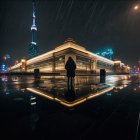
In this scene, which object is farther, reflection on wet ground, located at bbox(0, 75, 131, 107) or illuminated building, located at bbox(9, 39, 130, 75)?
illuminated building, located at bbox(9, 39, 130, 75)

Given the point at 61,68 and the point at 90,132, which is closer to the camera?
the point at 90,132

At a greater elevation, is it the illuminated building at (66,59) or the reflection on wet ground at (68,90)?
the illuminated building at (66,59)

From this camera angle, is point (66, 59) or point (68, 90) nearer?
point (68, 90)

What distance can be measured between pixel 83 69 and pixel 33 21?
154241 millimetres

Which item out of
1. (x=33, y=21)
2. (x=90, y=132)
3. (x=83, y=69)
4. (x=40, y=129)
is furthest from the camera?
(x=33, y=21)

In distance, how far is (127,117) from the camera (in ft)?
9.05

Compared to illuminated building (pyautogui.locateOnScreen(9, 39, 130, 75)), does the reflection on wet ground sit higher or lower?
lower

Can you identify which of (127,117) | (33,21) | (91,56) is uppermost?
(33,21)

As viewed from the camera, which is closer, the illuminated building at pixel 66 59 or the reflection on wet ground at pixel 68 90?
the reflection on wet ground at pixel 68 90

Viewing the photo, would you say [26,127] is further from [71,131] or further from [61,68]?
[61,68]

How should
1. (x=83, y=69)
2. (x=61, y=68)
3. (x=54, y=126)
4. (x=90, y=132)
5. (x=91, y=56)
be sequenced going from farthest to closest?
(x=91, y=56), (x=83, y=69), (x=61, y=68), (x=54, y=126), (x=90, y=132)

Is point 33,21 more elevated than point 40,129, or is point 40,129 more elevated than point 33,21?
point 33,21

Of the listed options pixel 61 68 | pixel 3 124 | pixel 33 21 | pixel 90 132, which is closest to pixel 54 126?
pixel 90 132

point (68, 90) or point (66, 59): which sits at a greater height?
point (66, 59)
